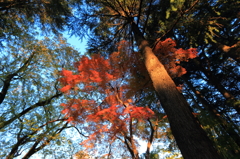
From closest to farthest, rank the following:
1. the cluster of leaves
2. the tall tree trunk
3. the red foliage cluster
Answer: the tall tree trunk, the red foliage cluster, the cluster of leaves

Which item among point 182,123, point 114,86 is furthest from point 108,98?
point 182,123

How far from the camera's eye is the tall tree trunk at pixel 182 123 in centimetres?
193

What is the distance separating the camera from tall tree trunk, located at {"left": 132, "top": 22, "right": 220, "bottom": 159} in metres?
1.93

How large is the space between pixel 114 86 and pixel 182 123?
3.68m

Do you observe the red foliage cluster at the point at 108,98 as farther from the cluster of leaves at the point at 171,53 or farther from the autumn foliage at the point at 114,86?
the cluster of leaves at the point at 171,53

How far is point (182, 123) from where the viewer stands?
233 centimetres

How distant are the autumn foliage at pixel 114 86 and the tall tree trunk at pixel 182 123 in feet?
5.90

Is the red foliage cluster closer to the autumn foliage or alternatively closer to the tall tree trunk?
Answer: the autumn foliage

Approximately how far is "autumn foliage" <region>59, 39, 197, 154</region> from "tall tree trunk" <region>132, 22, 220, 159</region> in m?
1.80

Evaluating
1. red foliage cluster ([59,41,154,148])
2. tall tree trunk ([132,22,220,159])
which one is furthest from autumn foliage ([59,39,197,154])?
tall tree trunk ([132,22,220,159])

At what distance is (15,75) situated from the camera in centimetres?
625

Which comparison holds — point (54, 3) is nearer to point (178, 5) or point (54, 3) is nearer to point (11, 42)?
point (11, 42)

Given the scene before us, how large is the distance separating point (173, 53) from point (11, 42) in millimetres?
8055

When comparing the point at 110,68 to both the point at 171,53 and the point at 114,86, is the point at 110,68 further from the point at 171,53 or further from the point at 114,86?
the point at 171,53
